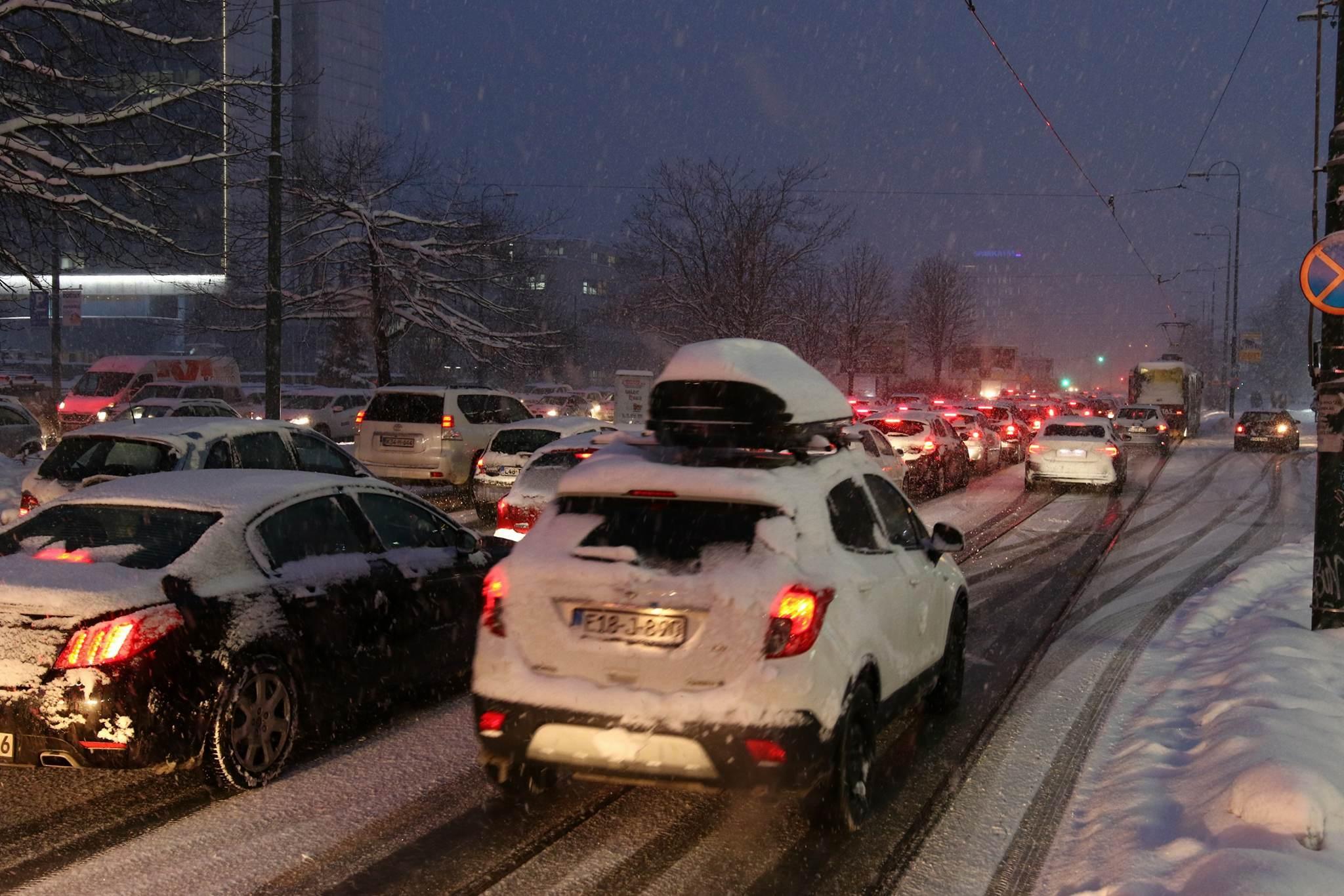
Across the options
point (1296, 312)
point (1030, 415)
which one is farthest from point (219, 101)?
point (1296, 312)

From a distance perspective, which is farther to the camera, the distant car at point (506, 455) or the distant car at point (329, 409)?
the distant car at point (329, 409)

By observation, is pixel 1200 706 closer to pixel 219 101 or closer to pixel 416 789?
pixel 416 789

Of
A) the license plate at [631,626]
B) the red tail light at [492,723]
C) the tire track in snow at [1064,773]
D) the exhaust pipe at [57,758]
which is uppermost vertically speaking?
the license plate at [631,626]

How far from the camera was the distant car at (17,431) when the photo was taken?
22.2 metres

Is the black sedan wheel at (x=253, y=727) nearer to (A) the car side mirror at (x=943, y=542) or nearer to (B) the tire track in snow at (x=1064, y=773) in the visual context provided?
(B) the tire track in snow at (x=1064, y=773)

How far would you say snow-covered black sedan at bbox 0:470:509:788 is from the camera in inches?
192

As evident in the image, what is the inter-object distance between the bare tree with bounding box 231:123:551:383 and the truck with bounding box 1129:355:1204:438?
28.4m

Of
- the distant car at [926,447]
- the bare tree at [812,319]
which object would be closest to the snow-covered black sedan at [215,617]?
the distant car at [926,447]

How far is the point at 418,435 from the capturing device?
18172 millimetres

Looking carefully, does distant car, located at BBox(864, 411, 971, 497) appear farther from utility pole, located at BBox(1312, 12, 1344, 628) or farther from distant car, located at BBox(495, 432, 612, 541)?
utility pole, located at BBox(1312, 12, 1344, 628)

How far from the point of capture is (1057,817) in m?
5.24

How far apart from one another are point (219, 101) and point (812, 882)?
15520mm

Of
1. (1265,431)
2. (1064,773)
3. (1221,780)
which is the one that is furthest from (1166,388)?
(1221,780)

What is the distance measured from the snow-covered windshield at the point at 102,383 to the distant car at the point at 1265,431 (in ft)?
122
